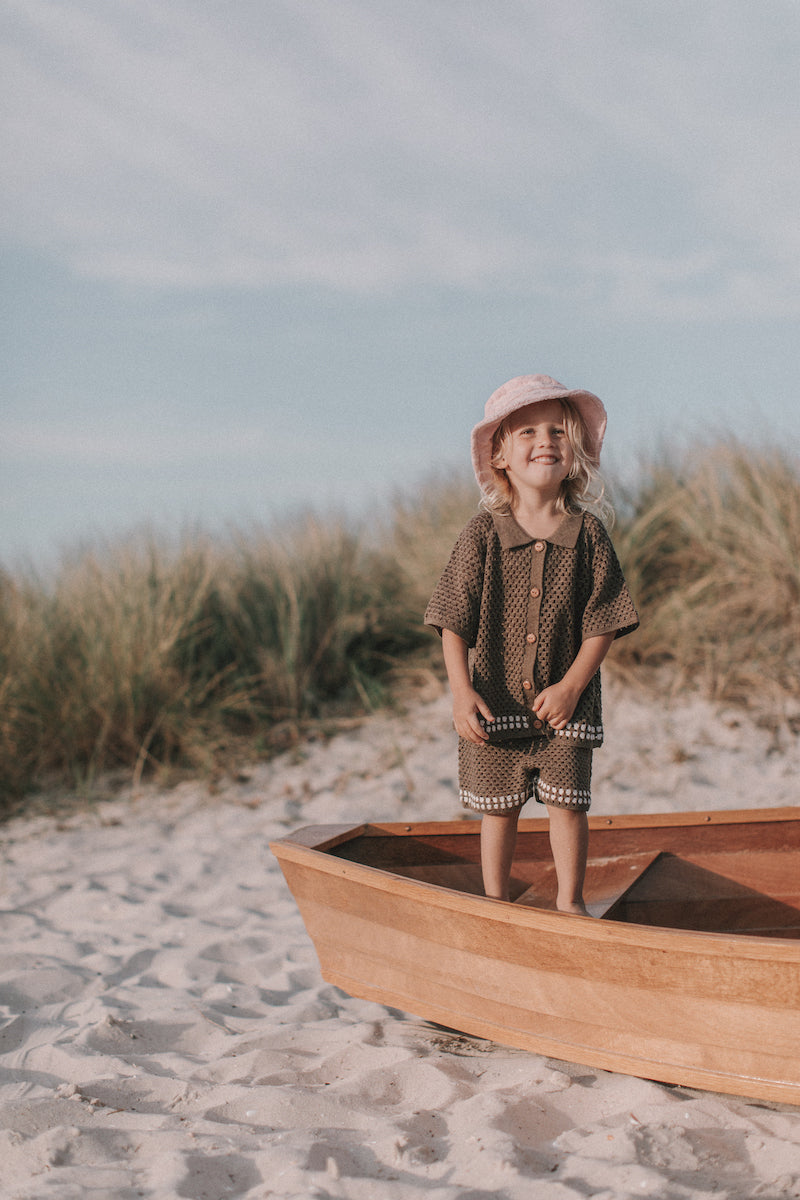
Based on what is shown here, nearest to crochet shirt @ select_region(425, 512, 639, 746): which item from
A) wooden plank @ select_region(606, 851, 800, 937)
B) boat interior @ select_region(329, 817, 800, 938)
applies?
boat interior @ select_region(329, 817, 800, 938)

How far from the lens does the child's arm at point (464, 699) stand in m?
2.71

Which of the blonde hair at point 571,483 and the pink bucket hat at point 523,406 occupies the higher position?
the pink bucket hat at point 523,406

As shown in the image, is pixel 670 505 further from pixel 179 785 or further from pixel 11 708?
pixel 11 708

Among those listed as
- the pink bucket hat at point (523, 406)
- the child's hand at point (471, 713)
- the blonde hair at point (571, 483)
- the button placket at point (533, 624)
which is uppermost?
the pink bucket hat at point (523, 406)

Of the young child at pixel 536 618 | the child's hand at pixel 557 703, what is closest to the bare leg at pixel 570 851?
the young child at pixel 536 618

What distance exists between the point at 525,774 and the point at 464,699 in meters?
0.31

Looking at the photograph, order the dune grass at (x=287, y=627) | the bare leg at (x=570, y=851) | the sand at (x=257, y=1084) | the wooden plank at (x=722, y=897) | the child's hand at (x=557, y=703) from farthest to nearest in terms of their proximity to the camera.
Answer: the dune grass at (x=287, y=627), the wooden plank at (x=722, y=897), the bare leg at (x=570, y=851), the child's hand at (x=557, y=703), the sand at (x=257, y=1084)

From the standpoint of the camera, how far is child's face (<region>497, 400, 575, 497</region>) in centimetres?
274

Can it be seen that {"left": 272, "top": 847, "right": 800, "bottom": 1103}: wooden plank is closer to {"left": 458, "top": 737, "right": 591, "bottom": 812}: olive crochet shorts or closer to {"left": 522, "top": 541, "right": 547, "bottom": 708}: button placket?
{"left": 458, "top": 737, "right": 591, "bottom": 812}: olive crochet shorts

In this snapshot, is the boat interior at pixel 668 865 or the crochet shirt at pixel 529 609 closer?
the crochet shirt at pixel 529 609

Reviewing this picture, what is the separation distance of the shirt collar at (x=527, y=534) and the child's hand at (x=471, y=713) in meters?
0.44

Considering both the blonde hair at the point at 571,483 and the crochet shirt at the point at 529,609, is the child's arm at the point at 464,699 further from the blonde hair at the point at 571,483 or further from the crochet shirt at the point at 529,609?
the blonde hair at the point at 571,483

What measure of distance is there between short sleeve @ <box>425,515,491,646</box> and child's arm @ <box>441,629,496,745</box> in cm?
5

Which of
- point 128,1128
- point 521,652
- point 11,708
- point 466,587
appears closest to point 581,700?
point 521,652
